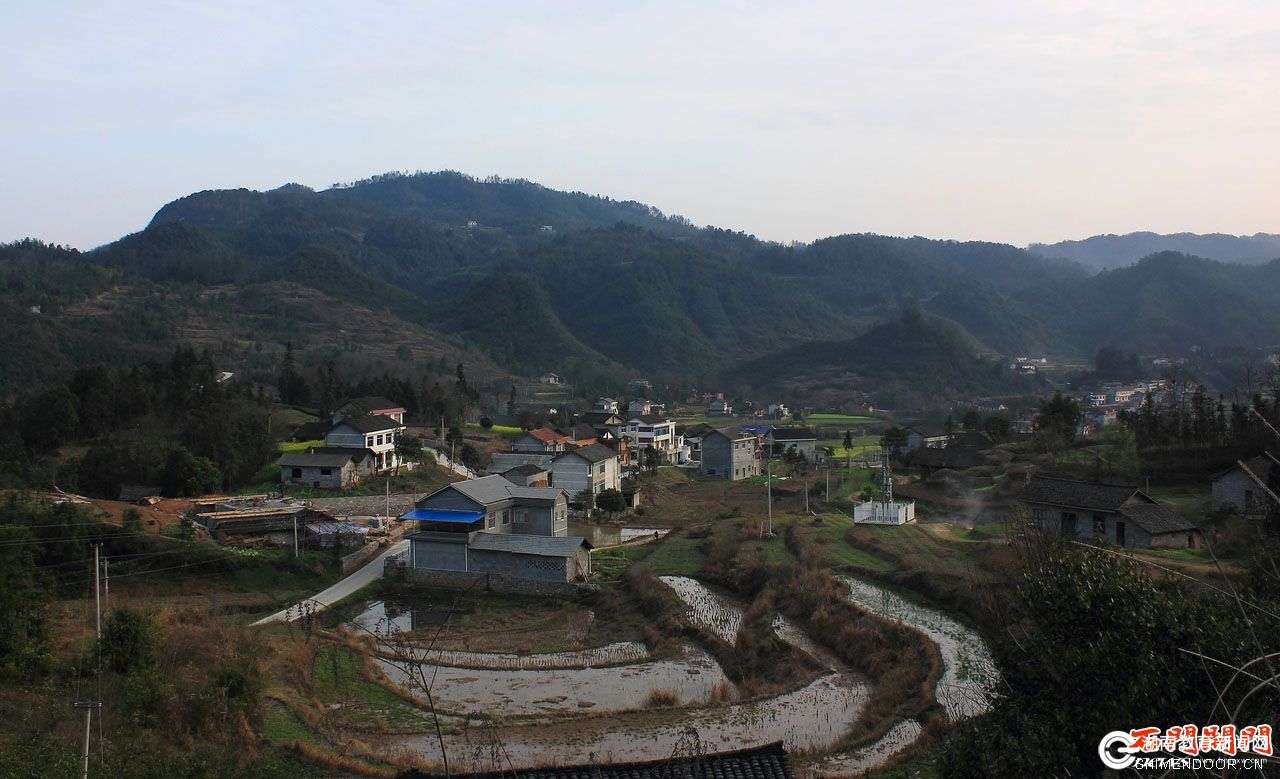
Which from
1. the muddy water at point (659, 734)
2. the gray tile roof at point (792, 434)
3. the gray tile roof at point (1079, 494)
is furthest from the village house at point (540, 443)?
the muddy water at point (659, 734)

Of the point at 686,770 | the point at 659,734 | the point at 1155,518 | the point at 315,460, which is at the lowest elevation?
the point at 659,734

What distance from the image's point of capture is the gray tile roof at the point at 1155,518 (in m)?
22.5

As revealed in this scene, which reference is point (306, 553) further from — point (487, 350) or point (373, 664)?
point (487, 350)

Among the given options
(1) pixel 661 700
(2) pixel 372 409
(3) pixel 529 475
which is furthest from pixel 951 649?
(2) pixel 372 409

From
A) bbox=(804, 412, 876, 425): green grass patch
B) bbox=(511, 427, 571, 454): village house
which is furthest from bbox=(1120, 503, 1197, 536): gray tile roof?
bbox=(804, 412, 876, 425): green grass patch

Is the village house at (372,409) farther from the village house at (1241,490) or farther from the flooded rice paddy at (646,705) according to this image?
the village house at (1241,490)

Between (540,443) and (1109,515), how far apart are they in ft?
80.9

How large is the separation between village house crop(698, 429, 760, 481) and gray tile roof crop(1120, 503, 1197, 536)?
25.3m

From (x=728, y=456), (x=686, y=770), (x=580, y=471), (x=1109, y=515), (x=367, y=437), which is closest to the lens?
(x=686, y=770)

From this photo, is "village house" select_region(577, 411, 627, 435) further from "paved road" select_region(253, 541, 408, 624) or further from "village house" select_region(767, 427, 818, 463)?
"paved road" select_region(253, 541, 408, 624)

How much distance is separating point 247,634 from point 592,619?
24.2 feet

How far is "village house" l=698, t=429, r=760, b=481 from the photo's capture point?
158 ft

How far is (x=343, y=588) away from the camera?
22.8 m

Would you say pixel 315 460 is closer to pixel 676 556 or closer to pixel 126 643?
pixel 676 556
